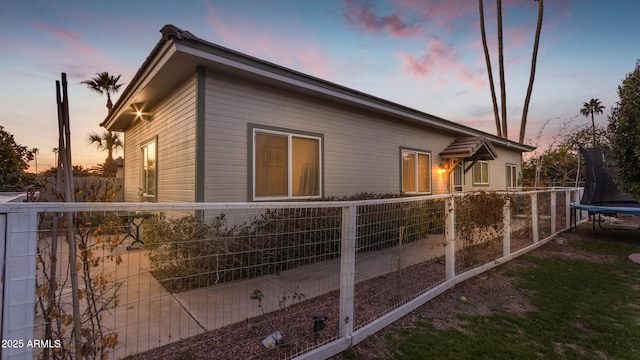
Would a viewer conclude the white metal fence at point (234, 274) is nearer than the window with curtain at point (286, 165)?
Yes

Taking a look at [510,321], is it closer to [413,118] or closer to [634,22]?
[413,118]

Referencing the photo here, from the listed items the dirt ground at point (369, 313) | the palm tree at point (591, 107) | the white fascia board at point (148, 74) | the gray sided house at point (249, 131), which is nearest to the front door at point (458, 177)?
the gray sided house at point (249, 131)

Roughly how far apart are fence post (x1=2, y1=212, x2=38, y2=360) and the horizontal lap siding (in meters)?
3.66

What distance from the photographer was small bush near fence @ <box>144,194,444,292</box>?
2.38m

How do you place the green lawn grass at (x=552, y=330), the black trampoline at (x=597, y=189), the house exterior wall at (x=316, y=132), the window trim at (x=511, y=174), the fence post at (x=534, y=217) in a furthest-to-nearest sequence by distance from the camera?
the window trim at (x=511, y=174) → the black trampoline at (x=597, y=189) → the fence post at (x=534, y=217) → the house exterior wall at (x=316, y=132) → the green lawn grass at (x=552, y=330)

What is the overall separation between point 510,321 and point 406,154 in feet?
21.1

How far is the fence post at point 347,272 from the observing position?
102 inches

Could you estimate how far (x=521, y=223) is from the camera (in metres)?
6.34

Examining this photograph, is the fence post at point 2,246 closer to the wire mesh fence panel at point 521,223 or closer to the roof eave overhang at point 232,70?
the roof eave overhang at point 232,70

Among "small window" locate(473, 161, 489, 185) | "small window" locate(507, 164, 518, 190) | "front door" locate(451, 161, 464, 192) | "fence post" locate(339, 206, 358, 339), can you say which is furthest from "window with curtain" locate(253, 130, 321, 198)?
"small window" locate(507, 164, 518, 190)

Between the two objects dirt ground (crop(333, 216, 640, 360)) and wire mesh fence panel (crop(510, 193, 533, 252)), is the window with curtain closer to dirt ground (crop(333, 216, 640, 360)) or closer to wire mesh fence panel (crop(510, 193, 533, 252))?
dirt ground (crop(333, 216, 640, 360))

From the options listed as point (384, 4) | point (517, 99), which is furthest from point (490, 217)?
point (517, 99)

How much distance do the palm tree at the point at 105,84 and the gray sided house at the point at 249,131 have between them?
13.3 meters

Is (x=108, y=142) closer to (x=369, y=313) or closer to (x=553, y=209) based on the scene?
(x=369, y=313)
